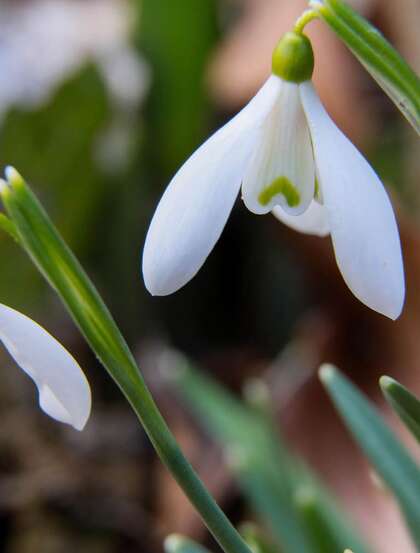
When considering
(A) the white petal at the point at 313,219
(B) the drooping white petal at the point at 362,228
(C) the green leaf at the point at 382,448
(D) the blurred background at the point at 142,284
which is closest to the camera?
(B) the drooping white petal at the point at 362,228

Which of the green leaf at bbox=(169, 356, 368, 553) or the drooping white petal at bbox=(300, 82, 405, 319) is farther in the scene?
the green leaf at bbox=(169, 356, 368, 553)

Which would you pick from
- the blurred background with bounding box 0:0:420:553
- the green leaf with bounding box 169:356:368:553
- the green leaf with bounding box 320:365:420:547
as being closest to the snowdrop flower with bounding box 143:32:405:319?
the green leaf with bounding box 320:365:420:547

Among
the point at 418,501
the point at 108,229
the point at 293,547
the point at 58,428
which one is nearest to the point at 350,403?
the point at 418,501

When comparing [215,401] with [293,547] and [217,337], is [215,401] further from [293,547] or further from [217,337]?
[217,337]

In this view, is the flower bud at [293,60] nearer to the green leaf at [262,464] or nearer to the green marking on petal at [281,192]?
the green marking on petal at [281,192]

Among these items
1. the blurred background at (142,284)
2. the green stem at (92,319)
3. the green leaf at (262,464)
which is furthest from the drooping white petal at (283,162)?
the blurred background at (142,284)

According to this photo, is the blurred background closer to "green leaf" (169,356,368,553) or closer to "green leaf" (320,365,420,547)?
"green leaf" (169,356,368,553)
